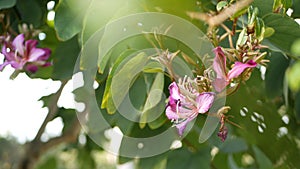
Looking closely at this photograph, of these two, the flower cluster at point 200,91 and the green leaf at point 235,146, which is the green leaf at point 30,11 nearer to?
the flower cluster at point 200,91

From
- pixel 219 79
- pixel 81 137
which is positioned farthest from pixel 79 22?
pixel 81 137

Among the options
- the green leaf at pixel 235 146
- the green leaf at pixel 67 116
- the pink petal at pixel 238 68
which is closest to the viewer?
the pink petal at pixel 238 68

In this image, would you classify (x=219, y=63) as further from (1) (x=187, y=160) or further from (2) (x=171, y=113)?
(1) (x=187, y=160)

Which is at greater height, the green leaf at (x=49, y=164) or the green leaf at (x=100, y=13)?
the green leaf at (x=100, y=13)

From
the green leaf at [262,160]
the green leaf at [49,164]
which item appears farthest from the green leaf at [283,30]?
the green leaf at [49,164]

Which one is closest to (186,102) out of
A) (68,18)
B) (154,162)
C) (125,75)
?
(125,75)

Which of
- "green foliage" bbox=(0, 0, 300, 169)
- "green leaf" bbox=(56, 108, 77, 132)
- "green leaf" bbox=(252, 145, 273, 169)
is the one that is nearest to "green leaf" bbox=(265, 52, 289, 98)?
"green foliage" bbox=(0, 0, 300, 169)

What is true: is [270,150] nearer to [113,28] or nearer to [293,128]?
[293,128]
